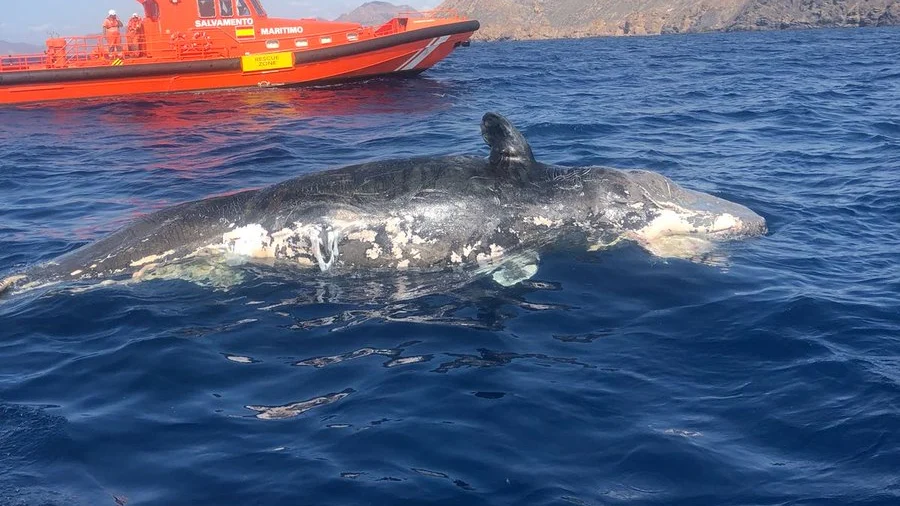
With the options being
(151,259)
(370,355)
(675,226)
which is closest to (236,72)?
(151,259)

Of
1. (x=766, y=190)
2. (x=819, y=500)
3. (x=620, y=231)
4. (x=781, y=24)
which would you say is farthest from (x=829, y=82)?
(x=781, y=24)

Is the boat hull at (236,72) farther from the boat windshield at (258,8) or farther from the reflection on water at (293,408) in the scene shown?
the reflection on water at (293,408)

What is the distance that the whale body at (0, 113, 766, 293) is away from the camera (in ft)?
25.3

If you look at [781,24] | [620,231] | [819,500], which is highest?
[781,24]

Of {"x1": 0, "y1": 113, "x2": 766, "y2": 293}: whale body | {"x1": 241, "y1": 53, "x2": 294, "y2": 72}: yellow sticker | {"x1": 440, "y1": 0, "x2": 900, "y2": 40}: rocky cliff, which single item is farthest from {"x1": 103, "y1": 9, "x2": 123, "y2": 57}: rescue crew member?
{"x1": 440, "y1": 0, "x2": 900, "y2": 40}: rocky cliff

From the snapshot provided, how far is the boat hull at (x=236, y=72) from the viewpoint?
24.9m

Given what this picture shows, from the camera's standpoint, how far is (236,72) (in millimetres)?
26172

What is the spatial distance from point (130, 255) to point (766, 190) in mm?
7801

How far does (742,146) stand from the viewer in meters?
14.2

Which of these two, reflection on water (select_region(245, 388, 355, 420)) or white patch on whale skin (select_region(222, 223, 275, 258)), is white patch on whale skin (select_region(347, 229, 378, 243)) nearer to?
white patch on whale skin (select_region(222, 223, 275, 258))

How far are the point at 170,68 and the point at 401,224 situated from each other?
20.0 meters

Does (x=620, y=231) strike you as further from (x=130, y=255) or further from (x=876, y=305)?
(x=130, y=255)

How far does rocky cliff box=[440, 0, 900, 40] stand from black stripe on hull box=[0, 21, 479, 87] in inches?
2900

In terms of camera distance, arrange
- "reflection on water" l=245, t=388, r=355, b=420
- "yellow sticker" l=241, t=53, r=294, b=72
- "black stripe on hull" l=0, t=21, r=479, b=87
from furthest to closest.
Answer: "yellow sticker" l=241, t=53, r=294, b=72 → "black stripe on hull" l=0, t=21, r=479, b=87 → "reflection on water" l=245, t=388, r=355, b=420
